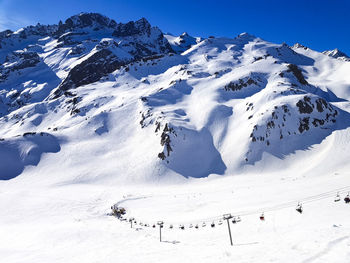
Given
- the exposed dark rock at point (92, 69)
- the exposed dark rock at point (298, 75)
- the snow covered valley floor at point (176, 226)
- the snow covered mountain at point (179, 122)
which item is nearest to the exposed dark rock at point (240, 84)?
the snow covered mountain at point (179, 122)

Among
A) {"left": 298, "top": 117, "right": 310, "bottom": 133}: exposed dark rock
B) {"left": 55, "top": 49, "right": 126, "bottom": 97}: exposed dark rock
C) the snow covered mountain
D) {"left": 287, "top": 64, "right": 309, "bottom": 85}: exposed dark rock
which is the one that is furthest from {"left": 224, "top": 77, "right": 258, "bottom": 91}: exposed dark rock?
{"left": 55, "top": 49, "right": 126, "bottom": 97}: exposed dark rock

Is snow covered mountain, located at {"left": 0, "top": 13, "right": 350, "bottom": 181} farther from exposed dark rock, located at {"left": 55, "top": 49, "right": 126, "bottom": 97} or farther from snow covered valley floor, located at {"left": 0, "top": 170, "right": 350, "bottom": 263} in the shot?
exposed dark rock, located at {"left": 55, "top": 49, "right": 126, "bottom": 97}

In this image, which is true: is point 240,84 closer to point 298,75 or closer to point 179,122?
point 298,75

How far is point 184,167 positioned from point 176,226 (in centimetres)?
3795

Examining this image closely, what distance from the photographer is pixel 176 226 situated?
3156cm

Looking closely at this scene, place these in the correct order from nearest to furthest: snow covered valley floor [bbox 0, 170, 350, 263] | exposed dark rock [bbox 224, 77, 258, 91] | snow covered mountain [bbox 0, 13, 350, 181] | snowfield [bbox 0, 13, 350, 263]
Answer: snow covered valley floor [bbox 0, 170, 350, 263] → snowfield [bbox 0, 13, 350, 263] → snow covered mountain [bbox 0, 13, 350, 181] → exposed dark rock [bbox 224, 77, 258, 91]

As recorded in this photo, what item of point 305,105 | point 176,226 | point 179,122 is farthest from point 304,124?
point 176,226

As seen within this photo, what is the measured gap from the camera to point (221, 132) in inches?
3095

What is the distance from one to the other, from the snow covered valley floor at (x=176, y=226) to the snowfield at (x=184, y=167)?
0.19 meters

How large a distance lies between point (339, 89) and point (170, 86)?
7766 centimetres

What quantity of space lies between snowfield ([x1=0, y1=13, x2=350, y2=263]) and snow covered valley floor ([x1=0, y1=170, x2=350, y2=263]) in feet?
0.63

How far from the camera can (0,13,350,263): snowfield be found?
21.1m

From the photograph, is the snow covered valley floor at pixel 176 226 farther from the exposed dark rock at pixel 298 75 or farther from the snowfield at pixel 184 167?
the exposed dark rock at pixel 298 75

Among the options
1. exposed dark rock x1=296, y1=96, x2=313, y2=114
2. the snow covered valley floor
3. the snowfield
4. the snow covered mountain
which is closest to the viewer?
the snow covered valley floor
